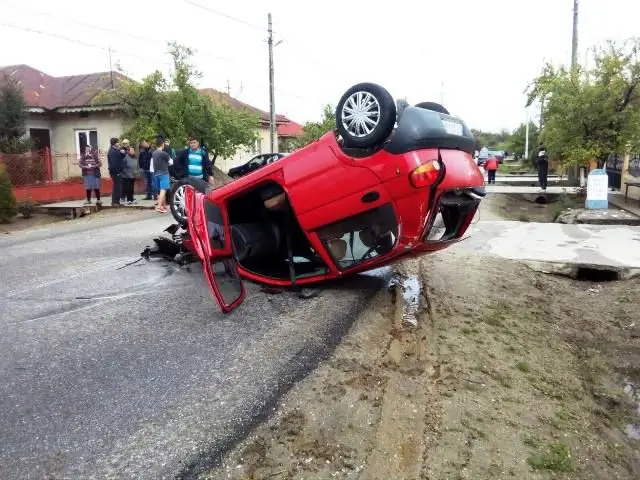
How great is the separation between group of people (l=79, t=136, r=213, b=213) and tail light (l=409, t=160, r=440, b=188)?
6.83 meters

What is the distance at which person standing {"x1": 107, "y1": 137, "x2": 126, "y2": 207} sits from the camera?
14438mm

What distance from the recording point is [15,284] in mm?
6488

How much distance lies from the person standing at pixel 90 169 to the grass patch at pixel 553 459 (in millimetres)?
14270

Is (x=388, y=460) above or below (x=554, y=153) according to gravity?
below

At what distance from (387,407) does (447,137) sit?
265 cm

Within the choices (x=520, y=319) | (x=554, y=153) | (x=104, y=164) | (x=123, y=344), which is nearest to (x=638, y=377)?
(x=520, y=319)

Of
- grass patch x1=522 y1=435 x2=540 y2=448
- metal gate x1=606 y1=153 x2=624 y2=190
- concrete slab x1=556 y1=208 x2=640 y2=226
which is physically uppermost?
metal gate x1=606 y1=153 x2=624 y2=190

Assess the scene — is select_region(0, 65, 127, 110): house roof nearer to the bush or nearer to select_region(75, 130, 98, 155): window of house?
select_region(75, 130, 98, 155): window of house

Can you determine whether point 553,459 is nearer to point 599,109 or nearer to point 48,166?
point 599,109

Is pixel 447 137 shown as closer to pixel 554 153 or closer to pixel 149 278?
pixel 149 278

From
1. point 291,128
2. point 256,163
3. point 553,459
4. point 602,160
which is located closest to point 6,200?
point 256,163

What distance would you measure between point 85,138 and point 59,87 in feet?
15.1

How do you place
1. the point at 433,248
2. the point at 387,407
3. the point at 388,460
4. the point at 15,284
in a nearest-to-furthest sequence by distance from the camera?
the point at 388,460
the point at 387,407
the point at 433,248
the point at 15,284

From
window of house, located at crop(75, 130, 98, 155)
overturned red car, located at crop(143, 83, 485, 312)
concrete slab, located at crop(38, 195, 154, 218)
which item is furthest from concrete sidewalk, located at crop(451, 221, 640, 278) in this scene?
window of house, located at crop(75, 130, 98, 155)
